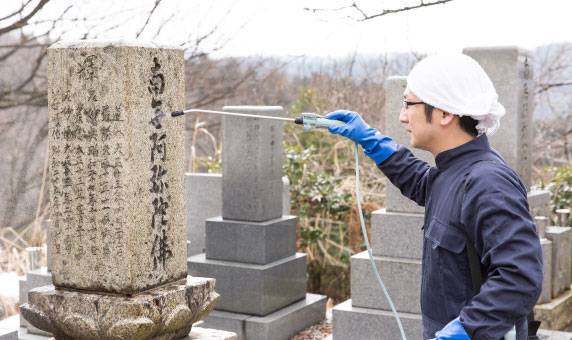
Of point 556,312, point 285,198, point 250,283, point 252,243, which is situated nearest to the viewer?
point 556,312

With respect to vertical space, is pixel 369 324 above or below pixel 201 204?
below

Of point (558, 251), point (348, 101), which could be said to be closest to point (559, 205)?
point (558, 251)

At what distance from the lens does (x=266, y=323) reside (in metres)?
5.99

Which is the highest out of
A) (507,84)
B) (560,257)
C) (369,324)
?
(507,84)

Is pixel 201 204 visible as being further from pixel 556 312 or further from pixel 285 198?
pixel 556 312

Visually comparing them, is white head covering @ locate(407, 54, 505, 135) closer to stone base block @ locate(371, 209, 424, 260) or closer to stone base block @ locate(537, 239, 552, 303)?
stone base block @ locate(371, 209, 424, 260)

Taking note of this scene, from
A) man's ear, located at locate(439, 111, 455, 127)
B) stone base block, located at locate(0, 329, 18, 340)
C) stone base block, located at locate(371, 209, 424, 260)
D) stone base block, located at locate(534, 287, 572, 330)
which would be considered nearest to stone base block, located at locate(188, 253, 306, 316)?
stone base block, located at locate(371, 209, 424, 260)

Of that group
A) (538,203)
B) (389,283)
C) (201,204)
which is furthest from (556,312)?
(201,204)

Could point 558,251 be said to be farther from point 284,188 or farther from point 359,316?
point 284,188

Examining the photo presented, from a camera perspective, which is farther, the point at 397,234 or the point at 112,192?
the point at 397,234

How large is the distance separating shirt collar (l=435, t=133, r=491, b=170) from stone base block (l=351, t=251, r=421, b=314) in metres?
3.00

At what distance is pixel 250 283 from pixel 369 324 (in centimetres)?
121

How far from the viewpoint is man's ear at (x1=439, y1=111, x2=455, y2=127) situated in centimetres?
232

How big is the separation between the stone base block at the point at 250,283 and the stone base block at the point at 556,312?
7.34ft
